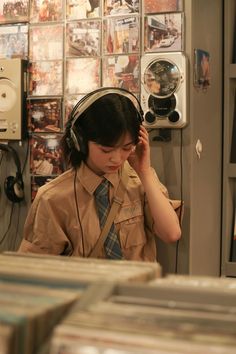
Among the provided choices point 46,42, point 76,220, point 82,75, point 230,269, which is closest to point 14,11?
point 46,42

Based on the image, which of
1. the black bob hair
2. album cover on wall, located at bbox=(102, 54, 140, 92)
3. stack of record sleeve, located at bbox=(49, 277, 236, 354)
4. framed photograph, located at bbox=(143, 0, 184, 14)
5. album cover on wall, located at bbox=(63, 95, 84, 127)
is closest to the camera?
stack of record sleeve, located at bbox=(49, 277, 236, 354)

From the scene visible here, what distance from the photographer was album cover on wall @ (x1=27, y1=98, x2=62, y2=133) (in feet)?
9.04

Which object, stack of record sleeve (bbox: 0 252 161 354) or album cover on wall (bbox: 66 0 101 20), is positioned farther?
album cover on wall (bbox: 66 0 101 20)

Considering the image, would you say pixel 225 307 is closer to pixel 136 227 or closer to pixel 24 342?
pixel 24 342

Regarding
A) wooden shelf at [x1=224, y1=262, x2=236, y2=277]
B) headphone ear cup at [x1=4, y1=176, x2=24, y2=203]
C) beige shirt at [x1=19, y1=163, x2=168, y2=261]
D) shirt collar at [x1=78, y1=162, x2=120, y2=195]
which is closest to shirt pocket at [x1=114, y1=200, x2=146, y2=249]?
beige shirt at [x1=19, y1=163, x2=168, y2=261]

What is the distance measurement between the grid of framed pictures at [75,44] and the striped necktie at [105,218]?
2.53ft

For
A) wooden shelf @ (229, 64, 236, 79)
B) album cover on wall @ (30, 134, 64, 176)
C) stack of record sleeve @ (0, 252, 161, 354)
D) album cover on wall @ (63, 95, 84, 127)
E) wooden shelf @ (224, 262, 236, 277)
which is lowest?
wooden shelf @ (224, 262, 236, 277)

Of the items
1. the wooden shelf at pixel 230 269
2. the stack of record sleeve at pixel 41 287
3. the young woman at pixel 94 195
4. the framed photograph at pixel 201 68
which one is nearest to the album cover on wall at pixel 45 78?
the framed photograph at pixel 201 68

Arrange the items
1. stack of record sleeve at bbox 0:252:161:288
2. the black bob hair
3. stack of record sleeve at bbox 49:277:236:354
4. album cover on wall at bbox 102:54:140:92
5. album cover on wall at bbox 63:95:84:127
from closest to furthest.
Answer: stack of record sleeve at bbox 49:277:236:354, stack of record sleeve at bbox 0:252:161:288, the black bob hair, album cover on wall at bbox 102:54:140:92, album cover on wall at bbox 63:95:84:127

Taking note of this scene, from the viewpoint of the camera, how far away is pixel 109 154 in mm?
1884

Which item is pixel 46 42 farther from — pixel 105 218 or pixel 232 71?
pixel 105 218

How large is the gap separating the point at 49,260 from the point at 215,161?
2.24 metres

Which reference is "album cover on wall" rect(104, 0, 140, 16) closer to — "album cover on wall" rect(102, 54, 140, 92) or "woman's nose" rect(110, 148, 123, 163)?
"album cover on wall" rect(102, 54, 140, 92)

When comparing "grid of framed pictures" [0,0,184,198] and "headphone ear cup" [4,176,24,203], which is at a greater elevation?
"grid of framed pictures" [0,0,184,198]
